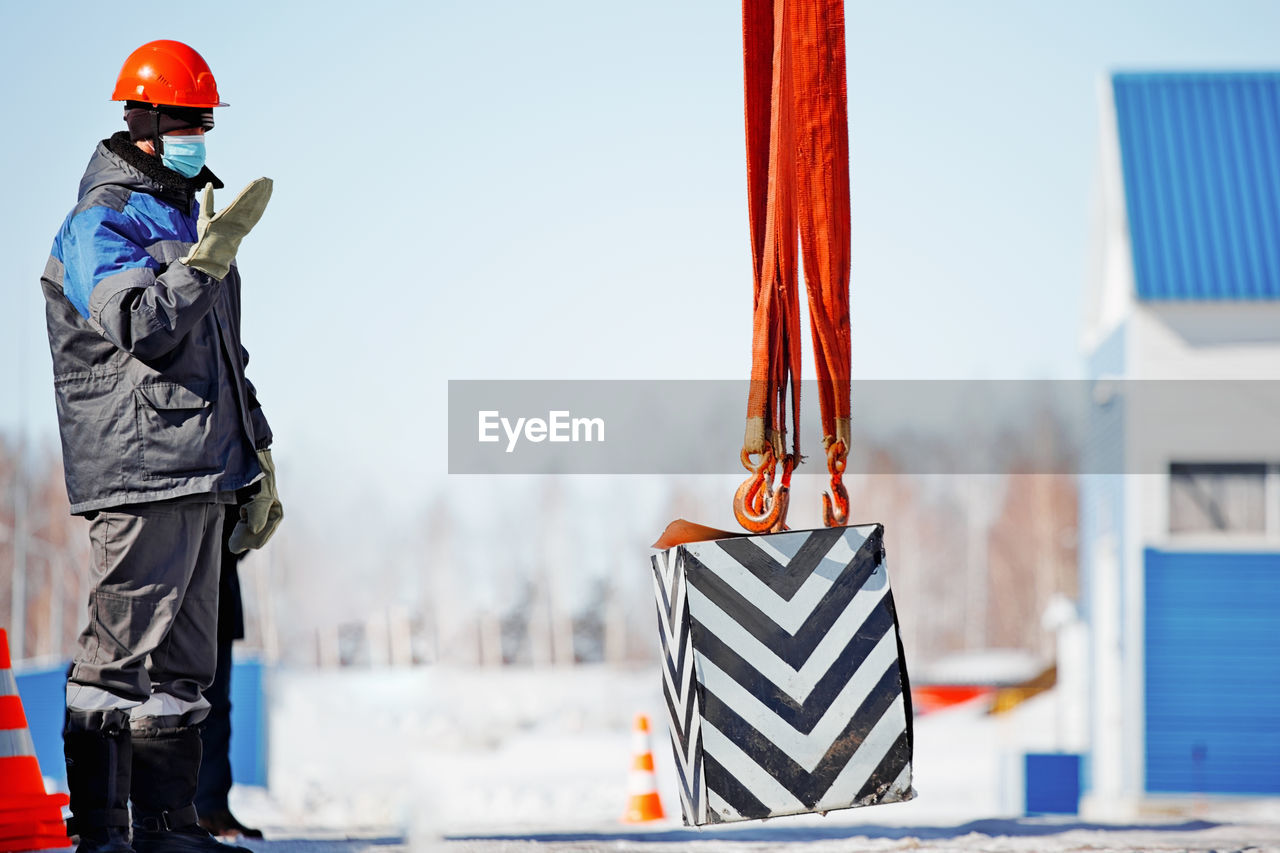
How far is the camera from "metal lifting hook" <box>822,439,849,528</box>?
3854 mm

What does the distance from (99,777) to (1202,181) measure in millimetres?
16752

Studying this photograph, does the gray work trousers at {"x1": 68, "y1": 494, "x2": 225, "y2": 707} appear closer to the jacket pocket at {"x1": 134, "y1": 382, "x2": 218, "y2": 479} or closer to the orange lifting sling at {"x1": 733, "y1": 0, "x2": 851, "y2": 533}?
the jacket pocket at {"x1": 134, "y1": 382, "x2": 218, "y2": 479}

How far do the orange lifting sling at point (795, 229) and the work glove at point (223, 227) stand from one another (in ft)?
4.56

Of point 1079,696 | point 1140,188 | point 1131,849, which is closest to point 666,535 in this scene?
point 1131,849

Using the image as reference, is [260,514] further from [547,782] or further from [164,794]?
[547,782]

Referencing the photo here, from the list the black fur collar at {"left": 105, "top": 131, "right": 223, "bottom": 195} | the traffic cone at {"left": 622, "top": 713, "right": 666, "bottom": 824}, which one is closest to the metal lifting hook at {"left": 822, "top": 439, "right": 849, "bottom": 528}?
the black fur collar at {"left": 105, "top": 131, "right": 223, "bottom": 195}

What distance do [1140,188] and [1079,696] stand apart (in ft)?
27.1

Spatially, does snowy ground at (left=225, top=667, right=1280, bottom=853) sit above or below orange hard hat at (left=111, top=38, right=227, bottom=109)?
below

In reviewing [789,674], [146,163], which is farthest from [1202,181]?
[146,163]

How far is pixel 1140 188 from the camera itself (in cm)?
1781

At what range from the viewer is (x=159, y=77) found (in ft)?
13.0

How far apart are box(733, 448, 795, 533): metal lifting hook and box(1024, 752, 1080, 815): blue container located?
41.3 ft

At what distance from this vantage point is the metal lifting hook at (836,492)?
385 cm

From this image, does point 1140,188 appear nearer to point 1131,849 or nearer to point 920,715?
point 1131,849
